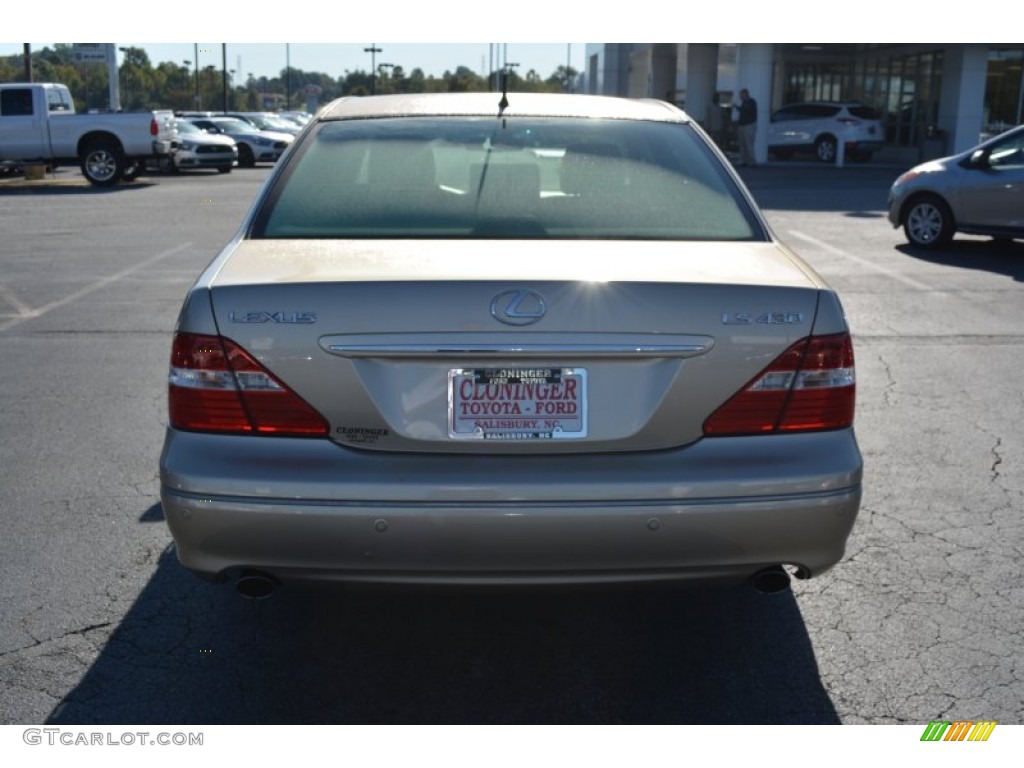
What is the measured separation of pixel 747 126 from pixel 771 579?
28018 millimetres

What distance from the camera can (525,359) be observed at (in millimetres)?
3061

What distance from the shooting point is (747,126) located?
2995cm

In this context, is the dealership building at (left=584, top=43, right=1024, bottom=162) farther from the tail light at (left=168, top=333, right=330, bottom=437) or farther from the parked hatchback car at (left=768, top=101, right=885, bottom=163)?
the tail light at (left=168, top=333, right=330, bottom=437)

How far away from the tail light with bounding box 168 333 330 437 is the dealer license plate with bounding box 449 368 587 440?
0.37 meters

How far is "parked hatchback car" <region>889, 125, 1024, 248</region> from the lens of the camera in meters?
12.7

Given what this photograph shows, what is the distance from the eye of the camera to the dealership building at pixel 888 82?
103 feet

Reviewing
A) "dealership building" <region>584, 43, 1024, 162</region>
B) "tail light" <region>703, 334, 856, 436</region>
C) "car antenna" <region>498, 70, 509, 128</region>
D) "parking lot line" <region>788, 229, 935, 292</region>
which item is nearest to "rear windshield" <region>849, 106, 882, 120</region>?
"dealership building" <region>584, 43, 1024, 162</region>

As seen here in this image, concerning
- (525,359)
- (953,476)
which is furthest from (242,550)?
(953,476)

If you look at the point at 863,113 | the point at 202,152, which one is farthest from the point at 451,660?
the point at 863,113

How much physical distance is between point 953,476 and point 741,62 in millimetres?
28791

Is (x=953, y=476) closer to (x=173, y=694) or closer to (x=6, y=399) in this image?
(x=173, y=694)

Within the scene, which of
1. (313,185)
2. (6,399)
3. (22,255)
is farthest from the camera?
(22,255)

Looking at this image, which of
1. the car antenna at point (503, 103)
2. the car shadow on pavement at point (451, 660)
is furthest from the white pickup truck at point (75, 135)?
the car shadow on pavement at point (451, 660)

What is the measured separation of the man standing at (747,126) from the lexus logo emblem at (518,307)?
1058 inches
